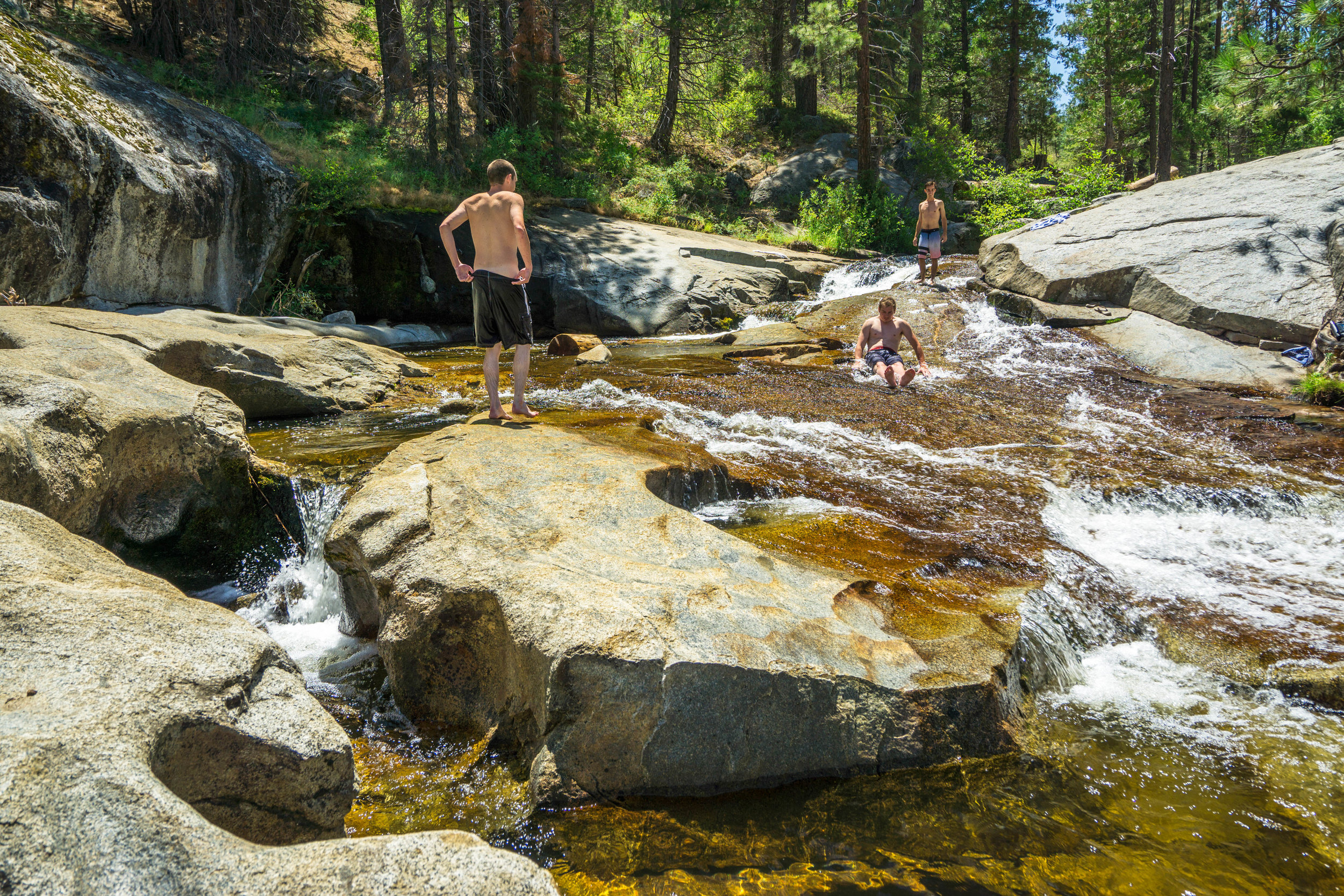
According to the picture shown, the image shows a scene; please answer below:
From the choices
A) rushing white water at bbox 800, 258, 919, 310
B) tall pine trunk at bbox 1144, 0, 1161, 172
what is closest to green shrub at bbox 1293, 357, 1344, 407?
rushing white water at bbox 800, 258, 919, 310

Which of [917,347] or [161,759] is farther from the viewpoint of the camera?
[917,347]

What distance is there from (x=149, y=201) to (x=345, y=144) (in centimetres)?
→ 719

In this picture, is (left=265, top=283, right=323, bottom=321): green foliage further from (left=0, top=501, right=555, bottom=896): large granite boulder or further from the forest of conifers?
(left=0, top=501, right=555, bottom=896): large granite boulder

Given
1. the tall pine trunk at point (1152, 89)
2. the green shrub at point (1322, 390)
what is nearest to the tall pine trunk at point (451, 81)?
the green shrub at point (1322, 390)

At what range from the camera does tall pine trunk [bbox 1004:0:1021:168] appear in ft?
96.5

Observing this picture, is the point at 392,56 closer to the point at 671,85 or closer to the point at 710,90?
the point at 671,85

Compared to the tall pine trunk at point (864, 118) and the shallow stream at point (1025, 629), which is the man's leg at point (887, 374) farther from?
the tall pine trunk at point (864, 118)

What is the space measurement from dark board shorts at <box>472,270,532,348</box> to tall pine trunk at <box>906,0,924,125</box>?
77.8 ft

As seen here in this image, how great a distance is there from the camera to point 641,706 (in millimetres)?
2967

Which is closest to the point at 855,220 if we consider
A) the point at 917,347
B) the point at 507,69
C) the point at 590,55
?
the point at 590,55

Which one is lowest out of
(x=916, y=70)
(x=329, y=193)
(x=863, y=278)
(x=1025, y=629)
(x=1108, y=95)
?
(x=1025, y=629)

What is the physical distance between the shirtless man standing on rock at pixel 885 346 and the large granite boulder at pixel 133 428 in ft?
23.4

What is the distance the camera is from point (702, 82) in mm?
27641

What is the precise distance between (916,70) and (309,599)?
103 feet
